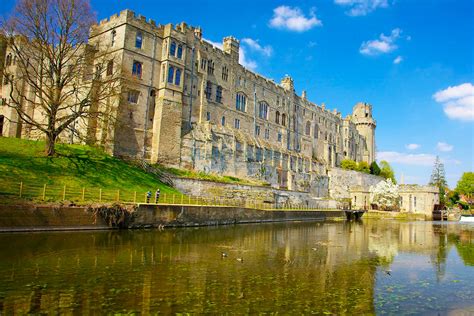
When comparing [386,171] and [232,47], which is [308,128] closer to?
[232,47]

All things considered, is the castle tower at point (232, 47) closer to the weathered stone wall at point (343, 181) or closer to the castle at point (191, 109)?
the castle at point (191, 109)

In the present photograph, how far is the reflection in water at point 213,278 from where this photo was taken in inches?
371

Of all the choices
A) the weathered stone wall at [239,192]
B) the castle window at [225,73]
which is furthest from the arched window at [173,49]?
the weathered stone wall at [239,192]

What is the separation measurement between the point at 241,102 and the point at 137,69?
21753mm

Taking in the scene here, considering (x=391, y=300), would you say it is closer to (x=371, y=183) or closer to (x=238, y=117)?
(x=238, y=117)

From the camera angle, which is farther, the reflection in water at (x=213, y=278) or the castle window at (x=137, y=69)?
the castle window at (x=137, y=69)

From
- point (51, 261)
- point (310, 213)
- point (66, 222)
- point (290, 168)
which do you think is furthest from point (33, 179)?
point (290, 168)

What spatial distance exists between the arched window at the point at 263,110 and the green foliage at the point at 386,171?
43.0m

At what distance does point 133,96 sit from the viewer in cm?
4328

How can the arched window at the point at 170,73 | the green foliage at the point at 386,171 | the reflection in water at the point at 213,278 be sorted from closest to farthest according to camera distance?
1. the reflection in water at the point at 213,278
2. the arched window at the point at 170,73
3. the green foliage at the point at 386,171

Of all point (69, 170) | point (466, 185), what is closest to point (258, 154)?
point (69, 170)

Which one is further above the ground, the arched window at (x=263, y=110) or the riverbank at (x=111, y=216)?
the arched window at (x=263, y=110)

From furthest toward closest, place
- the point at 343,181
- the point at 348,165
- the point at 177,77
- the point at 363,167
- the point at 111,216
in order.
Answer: the point at 363,167 < the point at 348,165 < the point at 343,181 < the point at 177,77 < the point at 111,216

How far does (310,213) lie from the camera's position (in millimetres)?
51375
